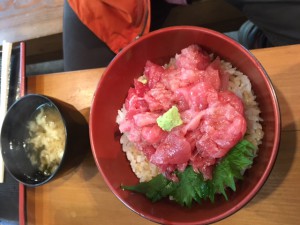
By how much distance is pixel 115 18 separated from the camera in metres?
1.44

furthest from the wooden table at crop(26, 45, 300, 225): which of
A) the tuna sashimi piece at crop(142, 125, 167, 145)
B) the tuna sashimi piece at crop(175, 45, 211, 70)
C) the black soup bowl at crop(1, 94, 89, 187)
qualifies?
the tuna sashimi piece at crop(142, 125, 167, 145)

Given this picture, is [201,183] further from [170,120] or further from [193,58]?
[193,58]

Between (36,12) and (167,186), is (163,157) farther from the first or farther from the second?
(36,12)

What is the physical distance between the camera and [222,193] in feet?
3.05

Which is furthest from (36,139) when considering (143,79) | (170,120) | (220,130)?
(220,130)

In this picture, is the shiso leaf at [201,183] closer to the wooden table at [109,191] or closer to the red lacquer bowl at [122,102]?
the red lacquer bowl at [122,102]

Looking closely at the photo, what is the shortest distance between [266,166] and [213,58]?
0.40 metres

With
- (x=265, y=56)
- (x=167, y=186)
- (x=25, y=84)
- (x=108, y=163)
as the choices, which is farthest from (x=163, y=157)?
(x=25, y=84)

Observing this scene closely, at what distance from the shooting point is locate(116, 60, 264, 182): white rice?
0.95 meters

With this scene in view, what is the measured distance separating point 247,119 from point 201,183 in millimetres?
249

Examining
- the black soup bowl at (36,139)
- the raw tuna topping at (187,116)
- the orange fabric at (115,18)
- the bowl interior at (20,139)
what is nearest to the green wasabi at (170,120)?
the raw tuna topping at (187,116)

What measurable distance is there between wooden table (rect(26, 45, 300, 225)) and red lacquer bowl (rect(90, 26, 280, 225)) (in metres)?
0.12

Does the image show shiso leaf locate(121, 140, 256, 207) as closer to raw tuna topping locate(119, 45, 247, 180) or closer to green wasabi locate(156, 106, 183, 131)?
raw tuna topping locate(119, 45, 247, 180)

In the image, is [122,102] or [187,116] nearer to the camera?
[187,116]
